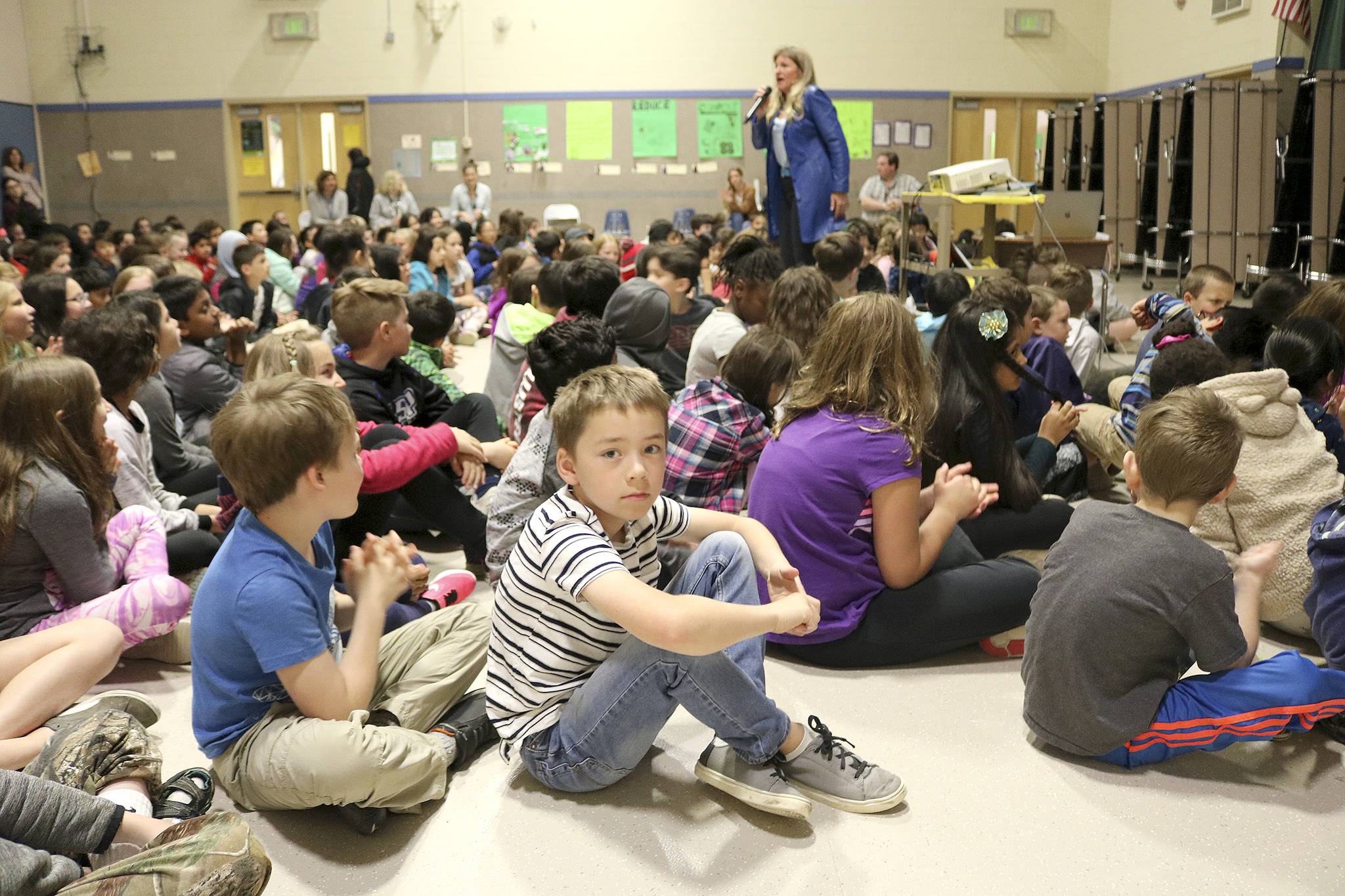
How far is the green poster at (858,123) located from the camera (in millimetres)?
12312

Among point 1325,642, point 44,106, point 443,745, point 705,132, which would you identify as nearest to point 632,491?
point 443,745

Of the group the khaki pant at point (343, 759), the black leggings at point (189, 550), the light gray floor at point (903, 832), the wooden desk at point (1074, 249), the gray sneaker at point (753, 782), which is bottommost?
the light gray floor at point (903, 832)

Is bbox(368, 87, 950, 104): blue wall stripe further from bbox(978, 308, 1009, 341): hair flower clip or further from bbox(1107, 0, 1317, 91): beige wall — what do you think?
bbox(978, 308, 1009, 341): hair flower clip

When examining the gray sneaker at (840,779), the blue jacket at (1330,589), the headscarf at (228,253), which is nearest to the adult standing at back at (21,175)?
the headscarf at (228,253)

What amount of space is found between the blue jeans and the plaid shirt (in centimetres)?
104

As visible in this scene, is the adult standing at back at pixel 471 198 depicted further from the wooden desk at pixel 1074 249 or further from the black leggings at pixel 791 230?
the wooden desk at pixel 1074 249

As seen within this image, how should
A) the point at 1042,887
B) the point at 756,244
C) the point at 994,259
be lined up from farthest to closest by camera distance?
the point at 994,259, the point at 756,244, the point at 1042,887

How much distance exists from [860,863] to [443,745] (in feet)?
2.68

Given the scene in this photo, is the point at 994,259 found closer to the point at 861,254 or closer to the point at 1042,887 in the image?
the point at 861,254

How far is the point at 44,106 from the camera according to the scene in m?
12.6

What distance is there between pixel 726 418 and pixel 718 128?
10297 millimetres

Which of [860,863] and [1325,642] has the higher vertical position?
[1325,642]

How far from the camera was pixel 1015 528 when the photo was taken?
2.80 m

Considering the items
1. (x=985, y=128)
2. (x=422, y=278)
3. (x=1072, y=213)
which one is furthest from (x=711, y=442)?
(x=985, y=128)
